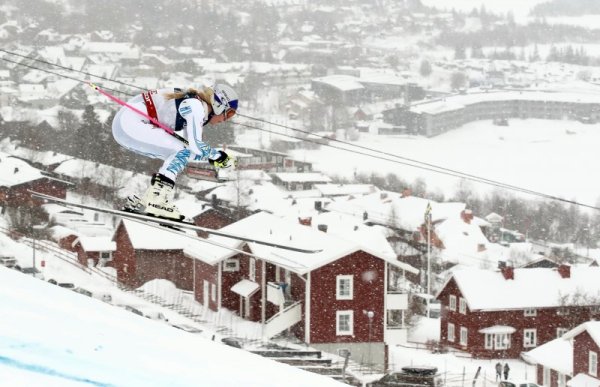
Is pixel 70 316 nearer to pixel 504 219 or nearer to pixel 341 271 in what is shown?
pixel 341 271

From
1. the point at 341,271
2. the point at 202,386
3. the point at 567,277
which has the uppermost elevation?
the point at 202,386

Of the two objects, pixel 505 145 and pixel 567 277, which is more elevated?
pixel 567 277

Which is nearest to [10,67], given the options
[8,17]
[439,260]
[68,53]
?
[68,53]

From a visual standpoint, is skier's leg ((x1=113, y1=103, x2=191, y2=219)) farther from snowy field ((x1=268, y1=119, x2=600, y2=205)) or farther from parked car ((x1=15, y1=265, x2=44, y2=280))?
snowy field ((x1=268, y1=119, x2=600, y2=205))

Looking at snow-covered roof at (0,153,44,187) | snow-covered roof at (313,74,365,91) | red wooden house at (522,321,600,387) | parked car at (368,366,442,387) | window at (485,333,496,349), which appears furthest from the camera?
snow-covered roof at (313,74,365,91)

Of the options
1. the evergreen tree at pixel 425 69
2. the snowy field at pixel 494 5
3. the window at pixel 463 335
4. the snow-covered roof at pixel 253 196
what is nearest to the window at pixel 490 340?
the window at pixel 463 335

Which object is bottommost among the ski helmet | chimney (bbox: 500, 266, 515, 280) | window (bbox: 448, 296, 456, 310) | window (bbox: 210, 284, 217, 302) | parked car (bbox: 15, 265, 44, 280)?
window (bbox: 448, 296, 456, 310)

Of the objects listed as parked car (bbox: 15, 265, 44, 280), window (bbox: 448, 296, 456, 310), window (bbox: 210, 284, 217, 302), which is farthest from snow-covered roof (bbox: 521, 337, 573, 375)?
parked car (bbox: 15, 265, 44, 280)
